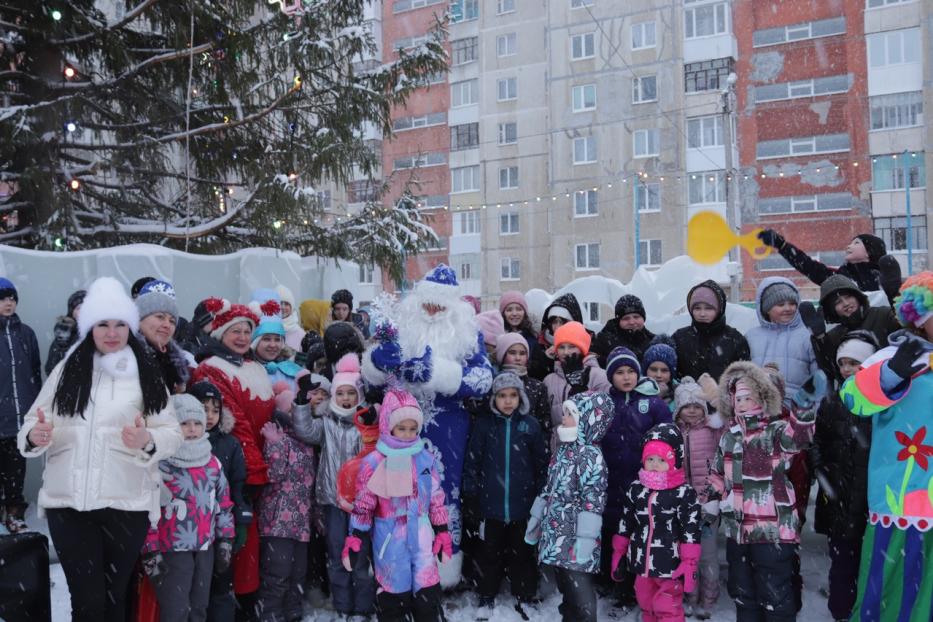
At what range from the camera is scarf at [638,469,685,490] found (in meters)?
4.54

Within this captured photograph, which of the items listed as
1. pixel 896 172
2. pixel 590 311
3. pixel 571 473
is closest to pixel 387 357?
pixel 571 473

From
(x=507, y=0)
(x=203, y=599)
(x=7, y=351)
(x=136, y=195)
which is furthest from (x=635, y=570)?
(x=507, y=0)

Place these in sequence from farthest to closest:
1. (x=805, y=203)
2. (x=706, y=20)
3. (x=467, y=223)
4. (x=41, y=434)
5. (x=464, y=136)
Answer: (x=467, y=223) → (x=464, y=136) → (x=805, y=203) → (x=706, y=20) → (x=41, y=434)

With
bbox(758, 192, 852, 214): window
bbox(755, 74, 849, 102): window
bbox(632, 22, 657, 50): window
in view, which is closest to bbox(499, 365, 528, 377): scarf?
bbox(632, 22, 657, 50): window

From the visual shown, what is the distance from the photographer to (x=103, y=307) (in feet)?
12.3

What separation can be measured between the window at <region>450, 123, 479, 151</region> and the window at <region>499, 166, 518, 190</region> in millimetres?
1751

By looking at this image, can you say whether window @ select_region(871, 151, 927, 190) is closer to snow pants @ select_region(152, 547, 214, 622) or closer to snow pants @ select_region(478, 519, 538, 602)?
snow pants @ select_region(478, 519, 538, 602)

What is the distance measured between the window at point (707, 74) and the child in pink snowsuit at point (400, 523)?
2623 cm

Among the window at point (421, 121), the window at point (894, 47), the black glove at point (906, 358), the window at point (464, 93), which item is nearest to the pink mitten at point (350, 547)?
the black glove at point (906, 358)

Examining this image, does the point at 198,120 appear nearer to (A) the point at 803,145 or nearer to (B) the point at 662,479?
(B) the point at 662,479

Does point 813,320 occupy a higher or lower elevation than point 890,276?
lower

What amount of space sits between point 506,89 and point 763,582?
2852 centimetres

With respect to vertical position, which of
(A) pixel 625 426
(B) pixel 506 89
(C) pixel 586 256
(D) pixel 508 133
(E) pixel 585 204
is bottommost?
(A) pixel 625 426

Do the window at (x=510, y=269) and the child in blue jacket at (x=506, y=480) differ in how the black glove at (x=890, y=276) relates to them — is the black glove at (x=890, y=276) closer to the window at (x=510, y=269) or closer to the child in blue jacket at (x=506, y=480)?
the child in blue jacket at (x=506, y=480)
